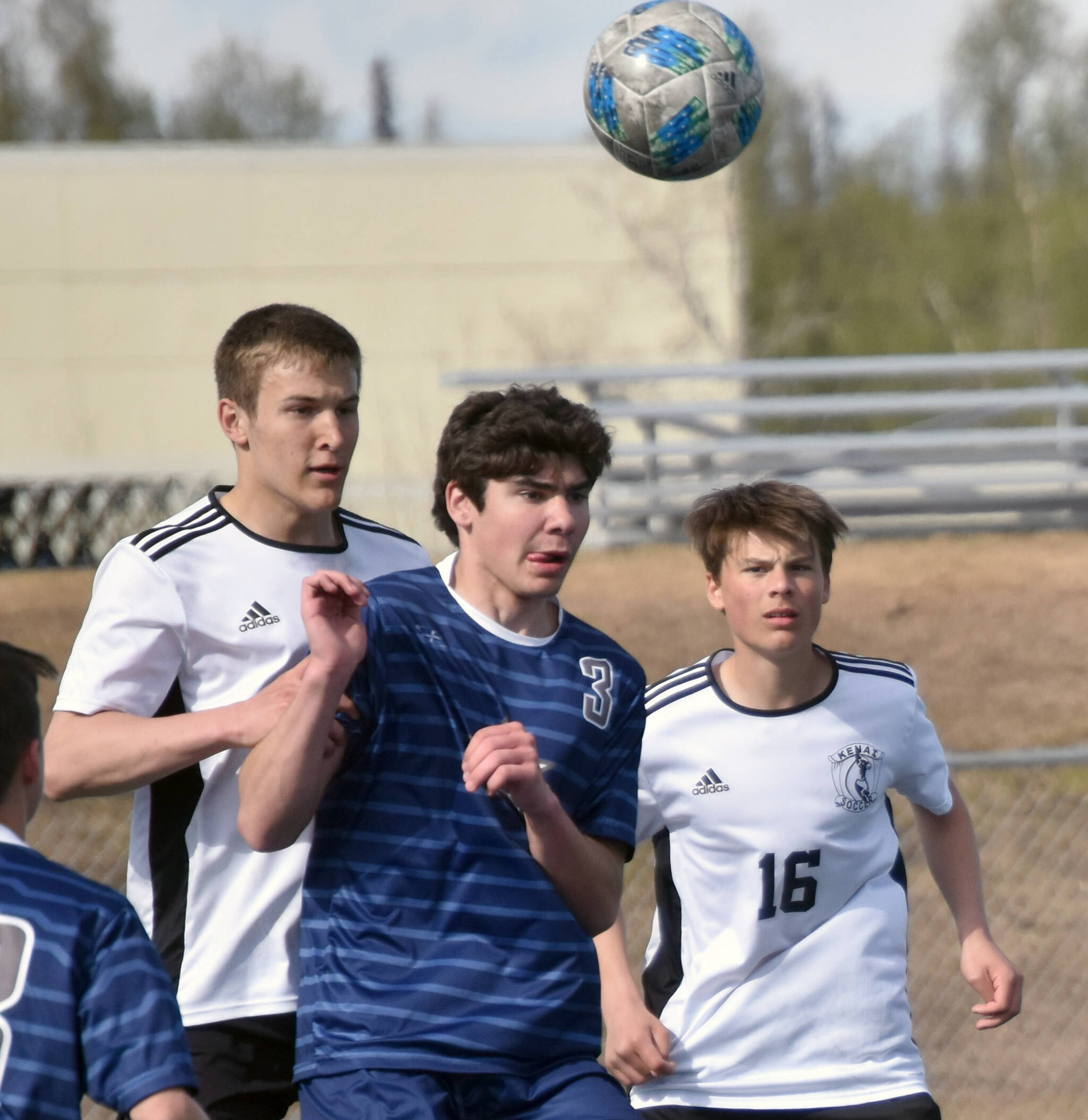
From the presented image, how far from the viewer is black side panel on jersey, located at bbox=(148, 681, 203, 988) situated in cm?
323

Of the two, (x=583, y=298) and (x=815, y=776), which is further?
(x=583, y=298)

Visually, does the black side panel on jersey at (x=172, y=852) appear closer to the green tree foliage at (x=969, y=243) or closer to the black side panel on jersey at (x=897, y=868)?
the black side panel on jersey at (x=897, y=868)

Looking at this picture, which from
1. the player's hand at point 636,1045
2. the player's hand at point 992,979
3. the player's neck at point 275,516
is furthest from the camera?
the player's hand at point 992,979

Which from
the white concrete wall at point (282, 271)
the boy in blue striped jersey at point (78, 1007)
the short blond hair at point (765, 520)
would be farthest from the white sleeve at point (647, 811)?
the white concrete wall at point (282, 271)

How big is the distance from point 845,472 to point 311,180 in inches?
424

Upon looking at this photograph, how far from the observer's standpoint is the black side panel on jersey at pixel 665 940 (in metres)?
3.65

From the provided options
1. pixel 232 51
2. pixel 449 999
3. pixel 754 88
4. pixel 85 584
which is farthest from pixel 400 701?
pixel 232 51

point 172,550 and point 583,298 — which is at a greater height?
point 583,298

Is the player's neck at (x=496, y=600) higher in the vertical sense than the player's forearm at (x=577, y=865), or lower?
higher

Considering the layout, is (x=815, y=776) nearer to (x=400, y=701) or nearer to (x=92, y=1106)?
(x=400, y=701)

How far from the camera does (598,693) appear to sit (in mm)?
2951

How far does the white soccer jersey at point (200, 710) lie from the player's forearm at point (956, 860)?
1.53 m

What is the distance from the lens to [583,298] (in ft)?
84.5

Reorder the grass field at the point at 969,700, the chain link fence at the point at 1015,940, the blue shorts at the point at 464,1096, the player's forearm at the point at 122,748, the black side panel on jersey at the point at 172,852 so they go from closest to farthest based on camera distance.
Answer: the blue shorts at the point at 464,1096, the player's forearm at the point at 122,748, the black side panel on jersey at the point at 172,852, the chain link fence at the point at 1015,940, the grass field at the point at 969,700
